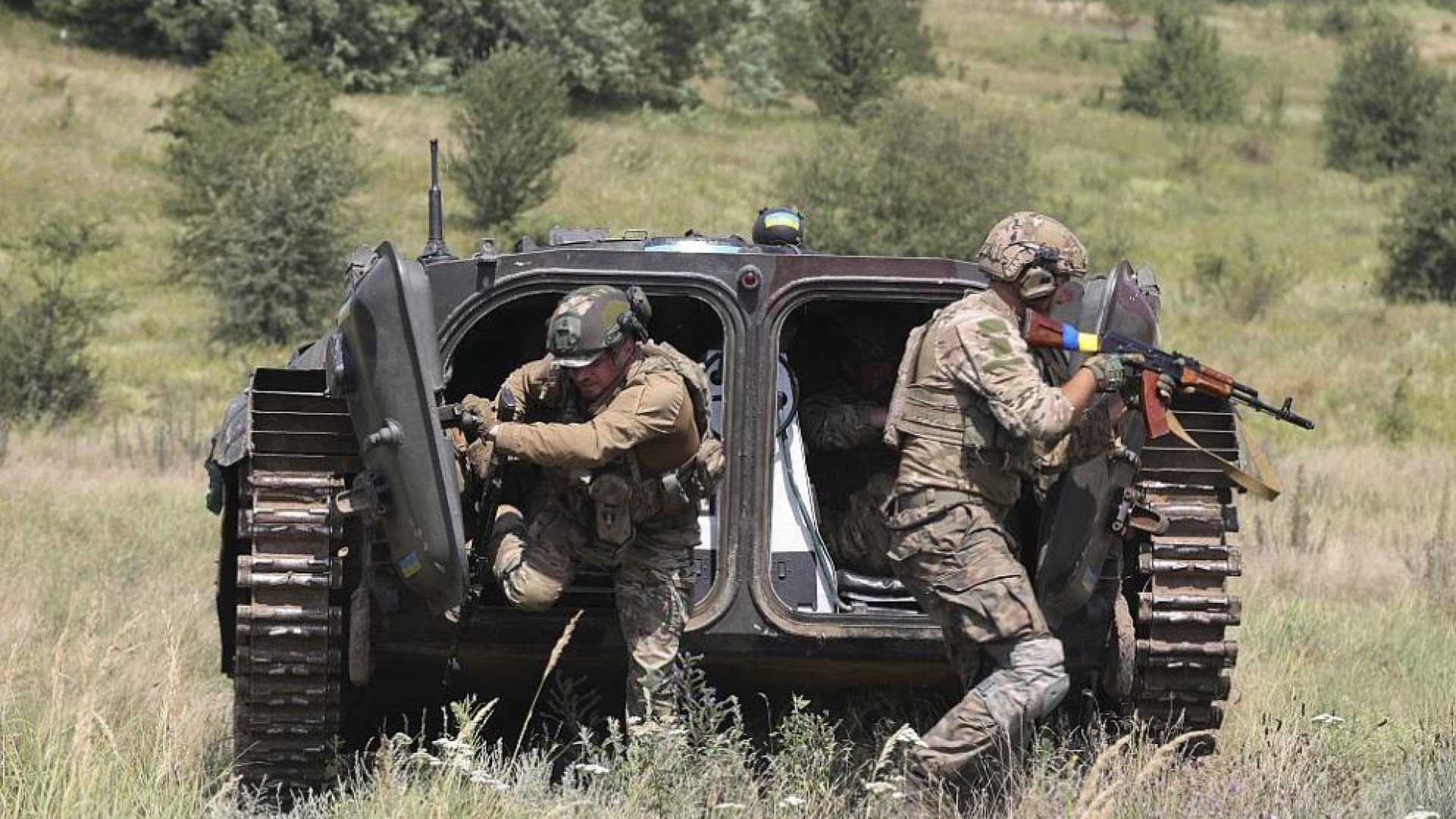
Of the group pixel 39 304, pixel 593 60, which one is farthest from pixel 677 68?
pixel 39 304

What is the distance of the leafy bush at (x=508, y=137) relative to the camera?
33.3 meters

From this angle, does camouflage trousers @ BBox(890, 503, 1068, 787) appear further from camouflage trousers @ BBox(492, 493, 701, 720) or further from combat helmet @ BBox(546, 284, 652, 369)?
combat helmet @ BBox(546, 284, 652, 369)

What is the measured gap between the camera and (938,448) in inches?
221

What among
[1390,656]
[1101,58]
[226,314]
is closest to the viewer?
[1390,656]

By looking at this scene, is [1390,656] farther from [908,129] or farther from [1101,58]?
[1101,58]

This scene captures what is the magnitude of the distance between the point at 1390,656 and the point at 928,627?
10.5 feet

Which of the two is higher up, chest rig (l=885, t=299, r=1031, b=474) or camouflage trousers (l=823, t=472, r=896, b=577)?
chest rig (l=885, t=299, r=1031, b=474)

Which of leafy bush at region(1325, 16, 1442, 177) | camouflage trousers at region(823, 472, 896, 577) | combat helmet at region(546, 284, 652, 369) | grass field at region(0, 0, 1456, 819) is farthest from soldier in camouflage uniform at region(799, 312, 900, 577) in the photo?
leafy bush at region(1325, 16, 1442, 177)

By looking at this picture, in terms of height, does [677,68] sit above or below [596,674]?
above

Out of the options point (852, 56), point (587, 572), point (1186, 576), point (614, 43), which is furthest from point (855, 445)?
point (614, 43)

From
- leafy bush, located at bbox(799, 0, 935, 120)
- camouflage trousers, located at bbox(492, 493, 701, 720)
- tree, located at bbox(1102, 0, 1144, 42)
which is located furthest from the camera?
tree, located at bbox(1102, 0, 1144, 42)

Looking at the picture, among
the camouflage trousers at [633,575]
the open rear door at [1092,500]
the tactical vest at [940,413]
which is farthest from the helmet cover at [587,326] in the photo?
the open rear door at [1092,500]

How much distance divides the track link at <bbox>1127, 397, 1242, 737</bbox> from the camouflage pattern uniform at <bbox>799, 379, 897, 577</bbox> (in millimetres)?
930

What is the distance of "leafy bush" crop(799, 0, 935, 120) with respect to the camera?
151ft
